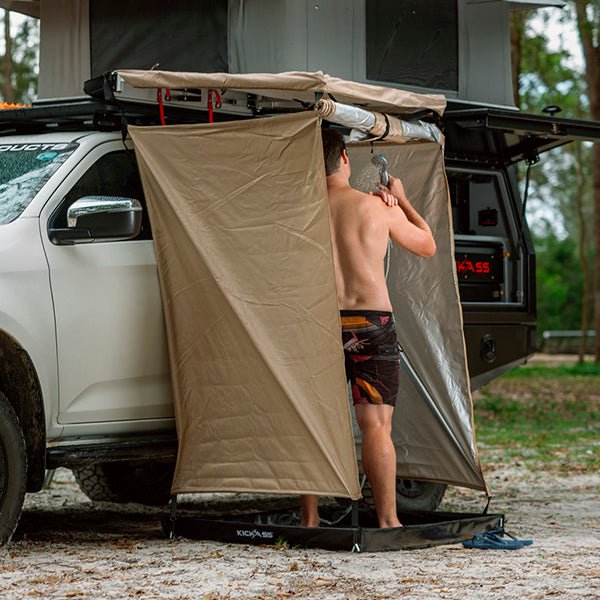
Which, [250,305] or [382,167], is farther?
[382,167]

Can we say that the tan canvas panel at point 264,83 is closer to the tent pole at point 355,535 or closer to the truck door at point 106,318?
the truck door at point 106,318

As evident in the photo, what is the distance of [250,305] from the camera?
6.30 meters

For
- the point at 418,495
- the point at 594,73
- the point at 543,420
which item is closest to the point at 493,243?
the point at 418,495

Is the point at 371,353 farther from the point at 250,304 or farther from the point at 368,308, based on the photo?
the point at 250,304

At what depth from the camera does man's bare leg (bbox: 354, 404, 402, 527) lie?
6559 millimetres

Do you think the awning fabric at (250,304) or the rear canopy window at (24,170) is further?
the rear canopy window at (24,170)

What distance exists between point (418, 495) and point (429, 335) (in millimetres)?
1130

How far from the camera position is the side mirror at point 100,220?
6258mm

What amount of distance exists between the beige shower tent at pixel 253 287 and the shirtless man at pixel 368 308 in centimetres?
34

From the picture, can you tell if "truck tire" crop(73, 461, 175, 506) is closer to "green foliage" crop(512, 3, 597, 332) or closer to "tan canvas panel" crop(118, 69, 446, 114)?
"tan canvas panel" crop(118, 69, 446, 114)

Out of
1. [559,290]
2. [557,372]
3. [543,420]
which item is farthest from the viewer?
[559,290]

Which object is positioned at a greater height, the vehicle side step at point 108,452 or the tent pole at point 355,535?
the vehicle side step at point 108,452

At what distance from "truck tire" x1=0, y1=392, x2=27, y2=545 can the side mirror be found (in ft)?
2.81

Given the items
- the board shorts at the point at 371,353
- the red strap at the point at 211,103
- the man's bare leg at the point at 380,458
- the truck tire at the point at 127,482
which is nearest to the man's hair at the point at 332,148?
the red strap at the point at 211,103
